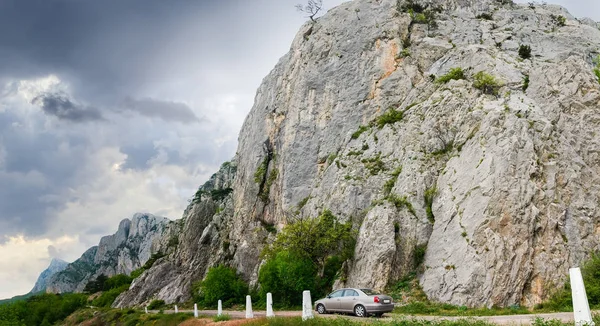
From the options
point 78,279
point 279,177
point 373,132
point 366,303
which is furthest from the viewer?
point 78,279

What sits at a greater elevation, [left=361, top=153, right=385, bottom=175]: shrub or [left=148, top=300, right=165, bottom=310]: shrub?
[left=361, top=153, right=385, bottom=175]: shrub

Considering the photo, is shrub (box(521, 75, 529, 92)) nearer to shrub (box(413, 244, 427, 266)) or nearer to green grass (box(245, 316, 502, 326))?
shrub (box(413, 244, 427, 266))

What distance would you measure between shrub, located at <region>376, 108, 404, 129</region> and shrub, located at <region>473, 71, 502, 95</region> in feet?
31.8

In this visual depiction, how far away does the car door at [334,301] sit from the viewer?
81.8ft

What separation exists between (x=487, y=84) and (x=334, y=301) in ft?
102

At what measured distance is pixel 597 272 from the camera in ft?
83.0

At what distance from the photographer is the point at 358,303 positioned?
23500mm

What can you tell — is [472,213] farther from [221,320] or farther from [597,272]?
[221,320]

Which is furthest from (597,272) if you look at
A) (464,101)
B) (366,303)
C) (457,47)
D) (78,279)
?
(78,279)

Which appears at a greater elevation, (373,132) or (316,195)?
(373,132)

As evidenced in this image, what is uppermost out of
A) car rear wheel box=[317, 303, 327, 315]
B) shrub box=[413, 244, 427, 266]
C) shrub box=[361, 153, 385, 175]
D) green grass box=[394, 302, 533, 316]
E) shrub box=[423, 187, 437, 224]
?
shrub box=[361, 153, 385, 175]

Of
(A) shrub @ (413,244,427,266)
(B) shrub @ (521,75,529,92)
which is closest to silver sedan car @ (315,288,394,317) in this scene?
(A) shrub @ (413,244,427,266)

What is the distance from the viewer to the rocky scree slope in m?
30.7

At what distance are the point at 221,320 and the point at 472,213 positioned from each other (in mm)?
21250
